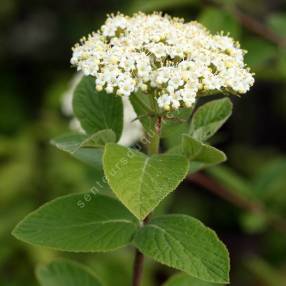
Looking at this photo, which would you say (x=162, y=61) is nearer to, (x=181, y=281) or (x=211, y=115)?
(x=211, y=115)

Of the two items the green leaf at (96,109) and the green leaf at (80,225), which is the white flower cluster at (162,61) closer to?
the green leaf at (96,109)

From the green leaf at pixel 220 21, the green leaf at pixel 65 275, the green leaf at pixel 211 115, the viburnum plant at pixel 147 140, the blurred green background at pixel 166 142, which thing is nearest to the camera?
the viburnum plant at pixel 147 140

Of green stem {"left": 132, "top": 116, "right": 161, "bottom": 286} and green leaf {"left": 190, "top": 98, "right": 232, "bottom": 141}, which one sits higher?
green leaf {"left": 190, "top": 98, "right": 232, "bottom": 141}

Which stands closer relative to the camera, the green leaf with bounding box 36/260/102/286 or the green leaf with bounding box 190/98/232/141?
the green leaf with bounding box 190/98/232/141

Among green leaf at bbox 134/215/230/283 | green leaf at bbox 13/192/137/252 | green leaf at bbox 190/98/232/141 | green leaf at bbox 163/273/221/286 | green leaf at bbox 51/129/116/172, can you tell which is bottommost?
green leaf at bbox 163/273/221/286

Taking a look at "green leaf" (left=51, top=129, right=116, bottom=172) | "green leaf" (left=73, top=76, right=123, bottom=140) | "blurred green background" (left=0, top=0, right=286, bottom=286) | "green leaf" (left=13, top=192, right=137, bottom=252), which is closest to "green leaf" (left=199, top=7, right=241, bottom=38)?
"blurred green background" (left=0, top=0, right=286, bottom=286)

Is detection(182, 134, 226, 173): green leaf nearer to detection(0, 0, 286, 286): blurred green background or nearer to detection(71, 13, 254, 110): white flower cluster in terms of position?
detection(71, 13, 254, 110): white flower cluster

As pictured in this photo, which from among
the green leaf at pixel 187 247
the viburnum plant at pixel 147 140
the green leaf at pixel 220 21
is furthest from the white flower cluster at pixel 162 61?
the green leaf at pixel 220 21
